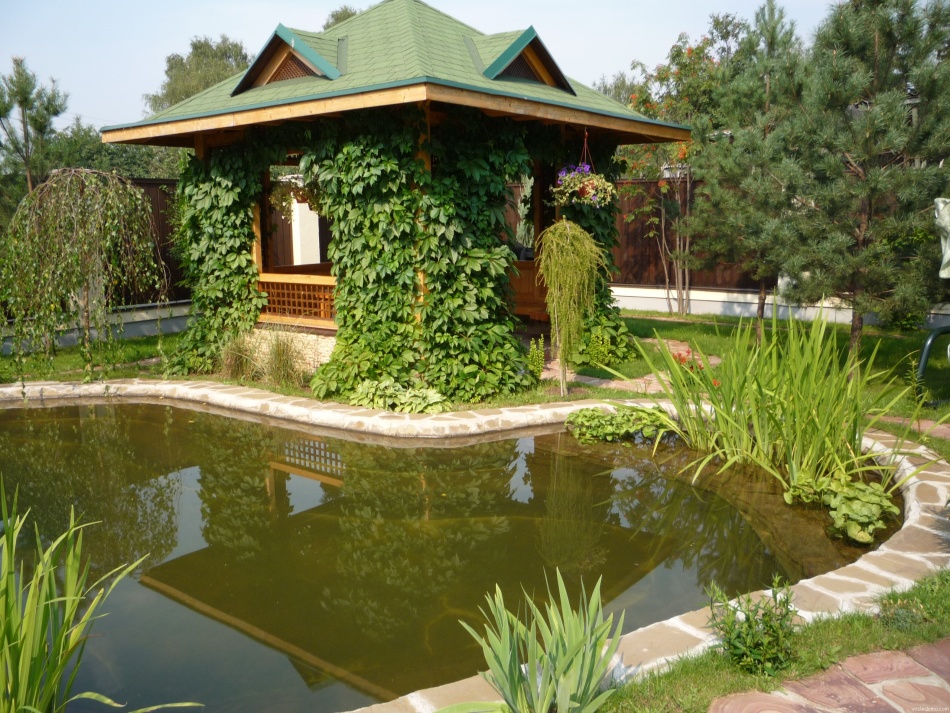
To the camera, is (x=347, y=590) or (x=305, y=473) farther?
(x=305, y=473)

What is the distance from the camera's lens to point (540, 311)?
11.0 metres

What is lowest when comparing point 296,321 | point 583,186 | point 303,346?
point 303,346

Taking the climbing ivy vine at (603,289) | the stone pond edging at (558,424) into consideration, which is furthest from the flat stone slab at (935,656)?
the climbing ivy vine at (603,289)

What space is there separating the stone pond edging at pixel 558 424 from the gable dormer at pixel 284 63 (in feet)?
11.2

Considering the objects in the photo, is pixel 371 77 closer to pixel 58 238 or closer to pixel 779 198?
pixel 58 238

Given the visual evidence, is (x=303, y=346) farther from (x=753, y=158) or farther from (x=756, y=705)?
(x=756, y=705)

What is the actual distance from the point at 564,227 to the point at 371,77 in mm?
2318

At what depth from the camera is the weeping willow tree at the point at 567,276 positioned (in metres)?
7.21

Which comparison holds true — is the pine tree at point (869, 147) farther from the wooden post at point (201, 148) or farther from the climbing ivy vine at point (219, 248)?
the wooden post at point (201, 148)

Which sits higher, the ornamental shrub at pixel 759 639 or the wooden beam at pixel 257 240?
the wooden beam at pixel 257 240

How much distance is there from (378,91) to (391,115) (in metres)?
0.57

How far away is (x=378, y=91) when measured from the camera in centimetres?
666

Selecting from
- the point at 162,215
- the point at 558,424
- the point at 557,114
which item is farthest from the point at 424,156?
the point at 162,215

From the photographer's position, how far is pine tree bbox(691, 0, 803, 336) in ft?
25.9
